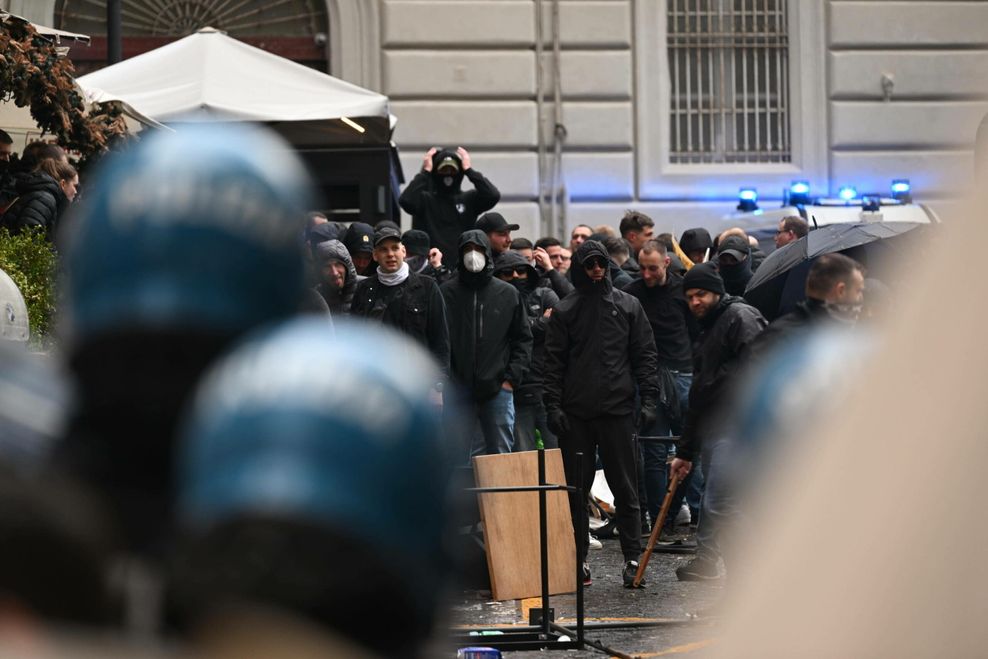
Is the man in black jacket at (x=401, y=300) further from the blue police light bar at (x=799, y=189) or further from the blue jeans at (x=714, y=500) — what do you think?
the blue police light bar at (x=799, y=189)

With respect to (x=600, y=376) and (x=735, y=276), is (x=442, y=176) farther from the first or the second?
(x=600, y=376)

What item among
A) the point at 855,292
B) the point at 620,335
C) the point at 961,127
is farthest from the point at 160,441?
the point at 620,335

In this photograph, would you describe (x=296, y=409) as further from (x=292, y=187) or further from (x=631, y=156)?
(x=631, y=156)

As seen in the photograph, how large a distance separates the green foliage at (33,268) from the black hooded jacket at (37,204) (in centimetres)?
50

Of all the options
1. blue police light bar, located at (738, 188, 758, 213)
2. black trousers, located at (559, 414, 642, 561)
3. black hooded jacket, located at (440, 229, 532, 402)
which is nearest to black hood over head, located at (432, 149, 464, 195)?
black hooded jacket, located at (440, 229, 532, 402)

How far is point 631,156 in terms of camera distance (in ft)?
64.7

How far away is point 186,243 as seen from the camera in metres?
1.92

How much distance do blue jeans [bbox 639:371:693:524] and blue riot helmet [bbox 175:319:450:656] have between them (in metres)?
9.63

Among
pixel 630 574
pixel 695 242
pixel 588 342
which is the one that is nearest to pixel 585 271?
pixel 588 342

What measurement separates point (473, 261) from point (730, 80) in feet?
34.0

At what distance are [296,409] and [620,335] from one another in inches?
351

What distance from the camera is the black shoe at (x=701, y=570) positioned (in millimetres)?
9656

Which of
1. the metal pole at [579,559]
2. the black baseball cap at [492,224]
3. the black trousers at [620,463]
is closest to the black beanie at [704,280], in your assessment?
the black trousers at [620,463]

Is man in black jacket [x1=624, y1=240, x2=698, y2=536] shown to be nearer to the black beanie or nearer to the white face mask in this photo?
the white face mask
